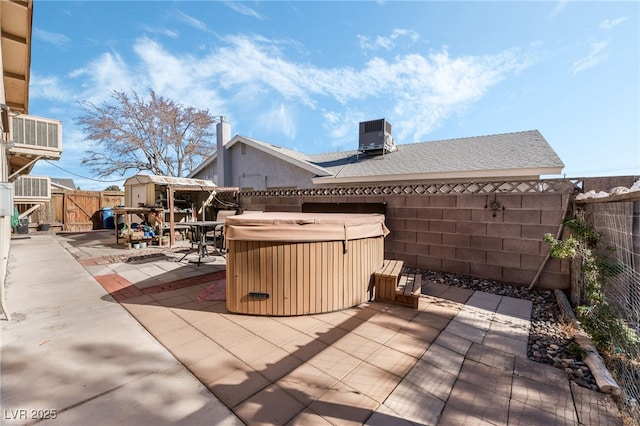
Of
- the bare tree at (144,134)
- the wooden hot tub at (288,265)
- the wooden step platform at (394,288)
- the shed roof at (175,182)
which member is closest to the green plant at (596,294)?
the wooden step platform at (394,288)

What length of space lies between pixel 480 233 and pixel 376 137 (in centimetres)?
557

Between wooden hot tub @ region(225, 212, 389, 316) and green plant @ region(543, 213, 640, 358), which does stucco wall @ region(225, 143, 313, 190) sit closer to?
wooden hot tub @ region(225, 212, 389, 316)

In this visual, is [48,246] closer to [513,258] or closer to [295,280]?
[295,280]

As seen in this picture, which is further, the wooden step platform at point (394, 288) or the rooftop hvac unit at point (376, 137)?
the rooftop hvac unit at point (376, 137)

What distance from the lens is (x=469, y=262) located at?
16.1 ft

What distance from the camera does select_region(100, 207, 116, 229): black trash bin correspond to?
1339 cm

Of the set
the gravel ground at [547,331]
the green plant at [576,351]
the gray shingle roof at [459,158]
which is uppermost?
the gray shingle roof at [459,158]

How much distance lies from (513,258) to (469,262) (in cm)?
70

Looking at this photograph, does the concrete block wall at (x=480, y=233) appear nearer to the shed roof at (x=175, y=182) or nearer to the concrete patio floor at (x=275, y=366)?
the concrete patio floor at (x=275, y=366)

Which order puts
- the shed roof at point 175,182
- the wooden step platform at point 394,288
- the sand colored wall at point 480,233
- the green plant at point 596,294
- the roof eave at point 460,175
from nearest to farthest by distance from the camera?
the green plant at point 596,294, the wooden step platform at point 394,288, the sand colored wall at point 480,233, the roof eave at point 460,175, the shed roof at point 175,182

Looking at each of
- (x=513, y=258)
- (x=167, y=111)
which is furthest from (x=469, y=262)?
(x=167, y=111)

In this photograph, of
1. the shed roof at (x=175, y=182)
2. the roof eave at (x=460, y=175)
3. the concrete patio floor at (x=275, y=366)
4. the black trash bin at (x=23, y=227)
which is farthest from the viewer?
the black trash bin at (x=23, y=227)

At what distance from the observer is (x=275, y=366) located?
218 centimetres

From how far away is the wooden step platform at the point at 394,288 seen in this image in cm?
353
